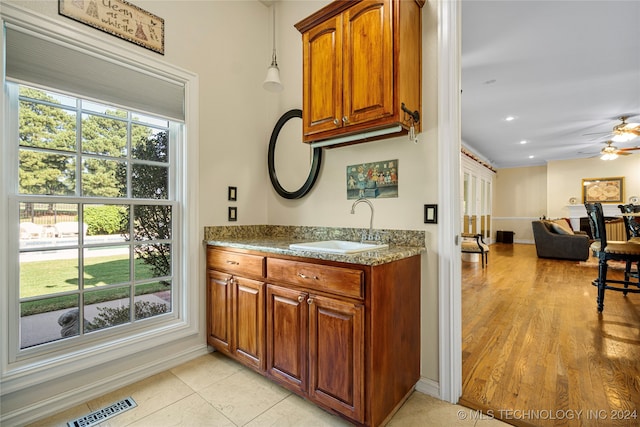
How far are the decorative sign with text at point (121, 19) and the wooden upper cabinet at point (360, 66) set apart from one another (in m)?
1.03

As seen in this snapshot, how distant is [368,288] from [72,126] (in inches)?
79.2

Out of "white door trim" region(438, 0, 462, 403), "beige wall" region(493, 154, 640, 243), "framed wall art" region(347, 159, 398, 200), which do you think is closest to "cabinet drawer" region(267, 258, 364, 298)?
"white door trim" region(438, 0, 462, 403)

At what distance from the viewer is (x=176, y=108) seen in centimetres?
221

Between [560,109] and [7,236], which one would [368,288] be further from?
[560,109]

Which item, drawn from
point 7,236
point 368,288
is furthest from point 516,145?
point 7,236

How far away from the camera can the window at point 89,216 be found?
1.69 metres

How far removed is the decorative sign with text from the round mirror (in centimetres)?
105

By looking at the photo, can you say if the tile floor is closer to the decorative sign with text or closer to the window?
the window

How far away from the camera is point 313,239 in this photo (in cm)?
241

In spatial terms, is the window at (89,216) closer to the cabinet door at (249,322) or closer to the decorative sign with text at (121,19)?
the decorative sign with text at (121,19)

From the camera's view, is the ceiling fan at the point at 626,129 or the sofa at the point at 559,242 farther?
the sofa at the point at 559,242

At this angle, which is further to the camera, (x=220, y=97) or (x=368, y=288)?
(x=220, y=97)

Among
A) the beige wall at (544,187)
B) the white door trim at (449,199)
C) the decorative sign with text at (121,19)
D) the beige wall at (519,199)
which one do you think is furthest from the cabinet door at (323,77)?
the beige wall at (519,199)

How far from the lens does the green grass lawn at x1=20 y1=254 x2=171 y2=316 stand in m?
1.69
